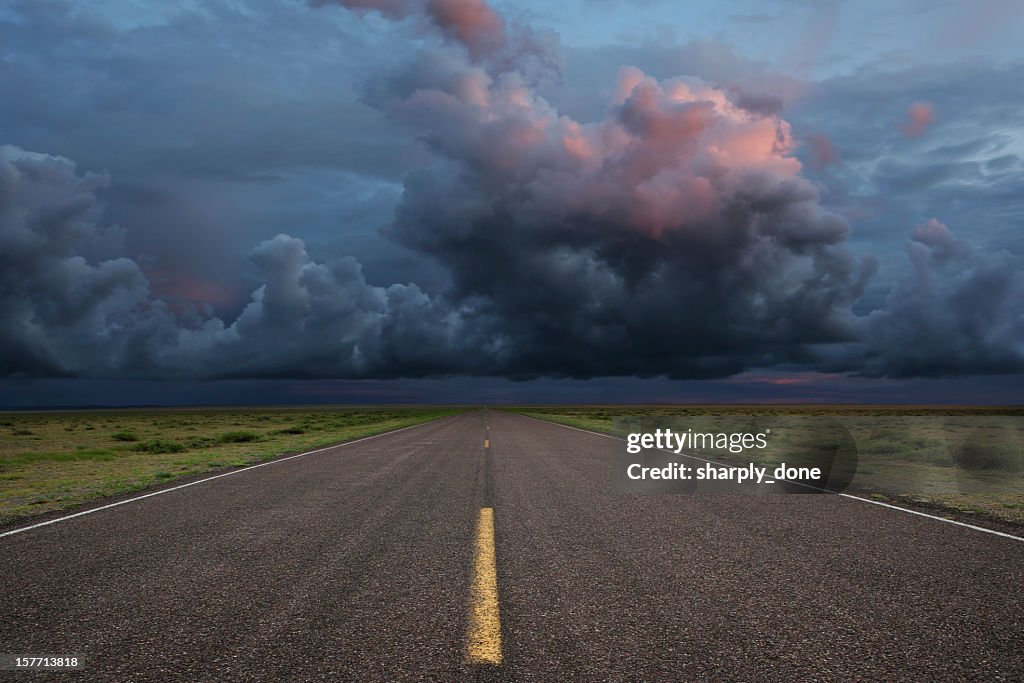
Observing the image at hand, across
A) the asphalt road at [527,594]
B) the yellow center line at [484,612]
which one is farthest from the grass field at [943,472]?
the yellow center line at [484,612]

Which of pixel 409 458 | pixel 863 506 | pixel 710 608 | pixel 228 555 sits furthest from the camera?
pixel 409 458

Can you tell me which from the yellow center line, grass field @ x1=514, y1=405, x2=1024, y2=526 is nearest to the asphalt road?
the yellow center line

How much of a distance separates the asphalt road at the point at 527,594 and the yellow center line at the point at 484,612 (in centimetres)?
6

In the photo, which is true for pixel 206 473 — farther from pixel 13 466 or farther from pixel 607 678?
pixel 607 678

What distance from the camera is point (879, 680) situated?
136 inches

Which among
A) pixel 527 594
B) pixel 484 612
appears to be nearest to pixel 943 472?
pixel 527 594

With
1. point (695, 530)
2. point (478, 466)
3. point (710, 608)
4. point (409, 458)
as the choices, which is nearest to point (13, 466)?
point (409, 458)

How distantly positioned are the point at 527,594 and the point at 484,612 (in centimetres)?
53

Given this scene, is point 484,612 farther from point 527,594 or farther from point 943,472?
point 943,472

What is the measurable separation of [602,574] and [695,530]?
234 centimetres

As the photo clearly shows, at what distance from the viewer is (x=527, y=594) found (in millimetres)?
4961

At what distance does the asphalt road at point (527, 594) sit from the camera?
12.1 feet

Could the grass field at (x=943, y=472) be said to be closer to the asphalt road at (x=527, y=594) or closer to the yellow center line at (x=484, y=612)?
the asphalt road at (x=527, y=594)

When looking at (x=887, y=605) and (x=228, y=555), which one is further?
(x=228, y=555)
